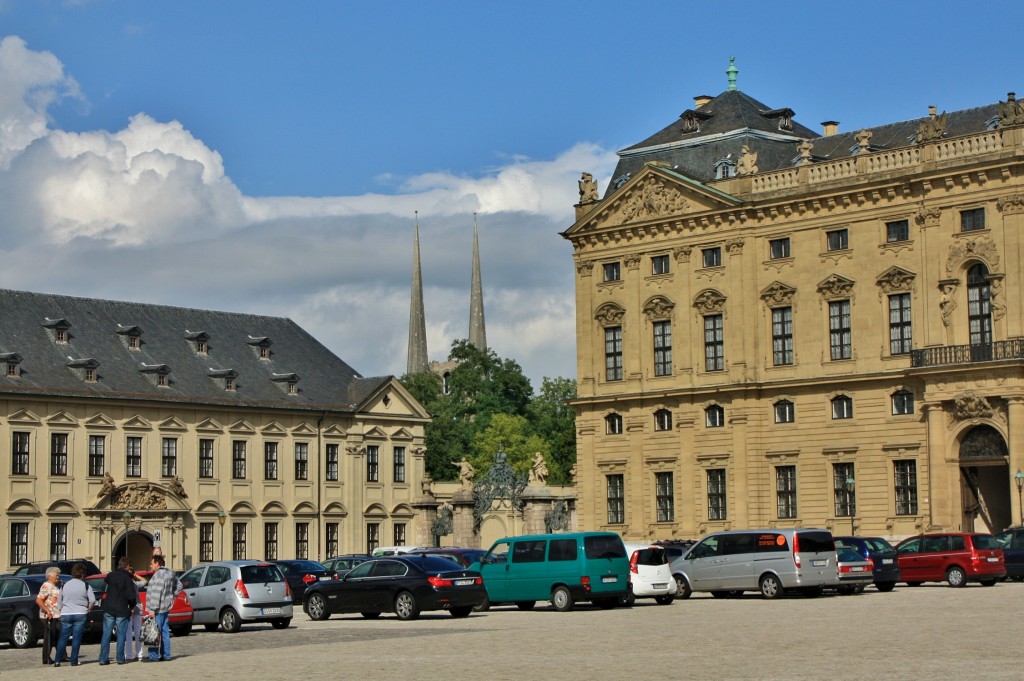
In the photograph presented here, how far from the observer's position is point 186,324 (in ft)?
277

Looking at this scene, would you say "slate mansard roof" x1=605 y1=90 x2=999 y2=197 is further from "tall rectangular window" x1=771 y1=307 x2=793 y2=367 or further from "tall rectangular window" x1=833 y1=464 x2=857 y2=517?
"tall rectangular window" x1=833 y1=464 x2=857 y2=517

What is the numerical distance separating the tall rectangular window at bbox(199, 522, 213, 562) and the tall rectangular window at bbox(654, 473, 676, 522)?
2106cm

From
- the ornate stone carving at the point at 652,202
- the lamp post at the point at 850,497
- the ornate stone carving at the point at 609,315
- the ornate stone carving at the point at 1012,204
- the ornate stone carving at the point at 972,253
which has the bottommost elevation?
the lamp post at the point at 850,497

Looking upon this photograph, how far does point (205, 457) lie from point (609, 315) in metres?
20.4

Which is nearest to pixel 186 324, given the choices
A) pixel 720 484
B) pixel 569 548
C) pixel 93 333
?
pixel 93 333

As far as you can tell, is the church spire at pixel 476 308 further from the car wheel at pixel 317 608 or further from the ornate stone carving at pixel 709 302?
the car wheel at pixel 317 608

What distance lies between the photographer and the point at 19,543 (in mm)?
72375

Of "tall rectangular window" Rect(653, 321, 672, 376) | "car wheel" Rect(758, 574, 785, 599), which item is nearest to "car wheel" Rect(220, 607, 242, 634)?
"car wheel" Rect(758, 574, 785, 599)

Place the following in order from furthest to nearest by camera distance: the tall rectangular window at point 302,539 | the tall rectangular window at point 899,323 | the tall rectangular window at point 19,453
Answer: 1. the tall rectangular window at point 302,539
2. the tall rectangular window at point 19,453
3. the tall rectangular window at point 899,323

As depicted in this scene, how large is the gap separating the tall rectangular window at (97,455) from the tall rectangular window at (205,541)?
5541 mm

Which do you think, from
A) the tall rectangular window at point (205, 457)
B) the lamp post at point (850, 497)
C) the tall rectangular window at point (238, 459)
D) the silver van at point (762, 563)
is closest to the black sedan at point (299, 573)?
the silver van at point (762, 563)

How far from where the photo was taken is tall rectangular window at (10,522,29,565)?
72000 millimetres

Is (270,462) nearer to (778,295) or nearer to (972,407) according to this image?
(778,295)

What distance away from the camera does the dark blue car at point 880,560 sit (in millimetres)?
45156
